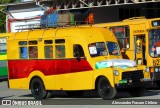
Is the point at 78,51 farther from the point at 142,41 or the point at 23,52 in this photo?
the point at 142,41

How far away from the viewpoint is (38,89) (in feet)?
64.9

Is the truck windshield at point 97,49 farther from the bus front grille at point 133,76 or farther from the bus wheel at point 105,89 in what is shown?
the bus front grille at point 133,76

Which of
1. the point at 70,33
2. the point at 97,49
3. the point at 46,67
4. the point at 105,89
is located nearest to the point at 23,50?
the point at 46,67

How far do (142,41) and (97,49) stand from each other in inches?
137

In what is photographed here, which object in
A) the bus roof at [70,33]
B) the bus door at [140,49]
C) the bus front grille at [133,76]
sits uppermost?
the bus roof at [70,33]

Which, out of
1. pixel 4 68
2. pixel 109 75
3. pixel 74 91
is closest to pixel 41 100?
pixel 74 91

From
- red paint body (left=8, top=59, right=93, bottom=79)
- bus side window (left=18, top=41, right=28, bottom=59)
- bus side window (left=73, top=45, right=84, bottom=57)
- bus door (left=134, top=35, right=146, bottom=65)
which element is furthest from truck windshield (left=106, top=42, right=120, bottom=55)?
bus side window (left=18, top=41, right=28, bottom=59)

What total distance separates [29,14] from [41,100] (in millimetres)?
25366

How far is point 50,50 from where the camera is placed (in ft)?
65.0

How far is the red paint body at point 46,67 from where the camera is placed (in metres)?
18.7

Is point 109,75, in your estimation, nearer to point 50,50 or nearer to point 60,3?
point 50,50

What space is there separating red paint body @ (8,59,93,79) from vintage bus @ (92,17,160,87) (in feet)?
11.0

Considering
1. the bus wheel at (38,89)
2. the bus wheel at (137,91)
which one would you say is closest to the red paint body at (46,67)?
the bus wheel at (38,89)

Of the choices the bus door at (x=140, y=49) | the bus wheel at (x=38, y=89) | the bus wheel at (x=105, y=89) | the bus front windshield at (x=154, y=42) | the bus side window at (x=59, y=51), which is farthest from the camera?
the bus door at (x=140, y=49)
